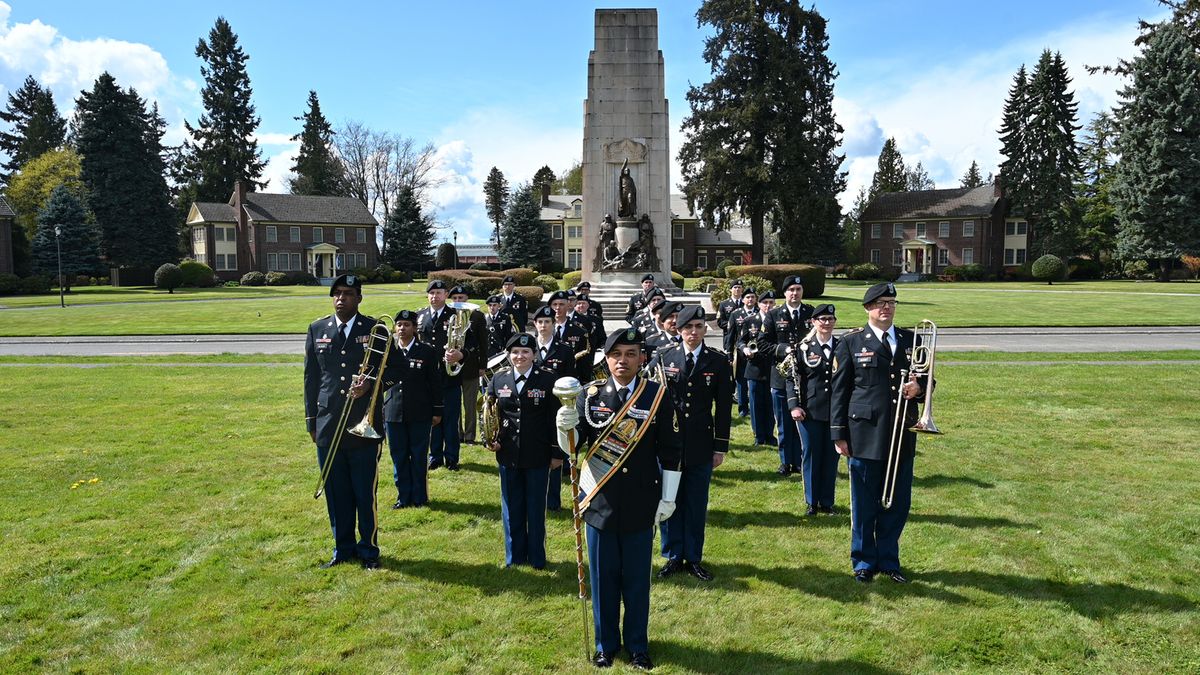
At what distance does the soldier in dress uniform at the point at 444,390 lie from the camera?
A: 9.00 meters

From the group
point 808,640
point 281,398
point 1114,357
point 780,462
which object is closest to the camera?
point 808,640

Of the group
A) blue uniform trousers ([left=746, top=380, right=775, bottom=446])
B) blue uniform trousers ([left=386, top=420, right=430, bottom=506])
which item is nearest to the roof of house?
blue uniform trousers ([left=746, top=380, right=775, bottom=446])

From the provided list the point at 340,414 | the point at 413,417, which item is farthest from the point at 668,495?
the point at 413,417

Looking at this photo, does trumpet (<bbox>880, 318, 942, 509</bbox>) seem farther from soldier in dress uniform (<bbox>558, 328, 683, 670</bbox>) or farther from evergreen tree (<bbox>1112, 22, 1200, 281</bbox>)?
evergreen tree (<bbox>1112, 22, 1200, 281</bbox>)

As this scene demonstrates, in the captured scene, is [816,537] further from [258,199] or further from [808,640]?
[258,199]

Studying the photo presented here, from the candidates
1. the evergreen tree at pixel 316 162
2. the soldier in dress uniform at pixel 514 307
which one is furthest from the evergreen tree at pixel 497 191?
the soldier in dress uniform at pixel 514 307

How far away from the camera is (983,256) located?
68875 millimetres

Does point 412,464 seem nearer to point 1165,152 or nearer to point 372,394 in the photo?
point 372,394

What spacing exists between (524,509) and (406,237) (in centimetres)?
6816

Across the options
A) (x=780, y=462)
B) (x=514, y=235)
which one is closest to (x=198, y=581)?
(x=780, y=462)

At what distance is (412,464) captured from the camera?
7.76m

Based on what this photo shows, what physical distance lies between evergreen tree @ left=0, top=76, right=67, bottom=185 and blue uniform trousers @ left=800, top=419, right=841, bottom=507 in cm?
9328

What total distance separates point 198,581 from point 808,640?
4.58 m

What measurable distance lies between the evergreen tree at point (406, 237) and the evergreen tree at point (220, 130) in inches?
724
